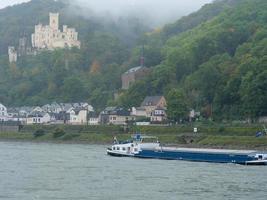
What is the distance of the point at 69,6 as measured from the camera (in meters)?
192

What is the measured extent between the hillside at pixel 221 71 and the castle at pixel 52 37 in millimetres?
30170

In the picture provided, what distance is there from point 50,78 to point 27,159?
70.7 metres

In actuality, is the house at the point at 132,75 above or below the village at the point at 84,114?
above

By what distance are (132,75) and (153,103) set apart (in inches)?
731

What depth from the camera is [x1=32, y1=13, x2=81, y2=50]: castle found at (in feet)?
496

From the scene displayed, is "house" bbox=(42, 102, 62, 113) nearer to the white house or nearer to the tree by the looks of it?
the white house

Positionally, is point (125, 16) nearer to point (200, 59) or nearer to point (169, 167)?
point (200, 59)

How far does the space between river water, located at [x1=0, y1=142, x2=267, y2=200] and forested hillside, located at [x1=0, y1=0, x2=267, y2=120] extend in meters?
26.7

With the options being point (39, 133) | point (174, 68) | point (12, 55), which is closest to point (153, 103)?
point (174, 68)

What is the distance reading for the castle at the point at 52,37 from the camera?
151 metres

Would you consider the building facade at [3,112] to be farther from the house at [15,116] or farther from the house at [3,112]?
the house at [15,116]

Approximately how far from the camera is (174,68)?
324 ft

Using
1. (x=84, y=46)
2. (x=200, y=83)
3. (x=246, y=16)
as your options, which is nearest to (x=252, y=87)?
(x=200, y=83)

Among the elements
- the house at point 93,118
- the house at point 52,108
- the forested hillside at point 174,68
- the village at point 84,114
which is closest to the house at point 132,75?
the forested hillside at point 174,68
